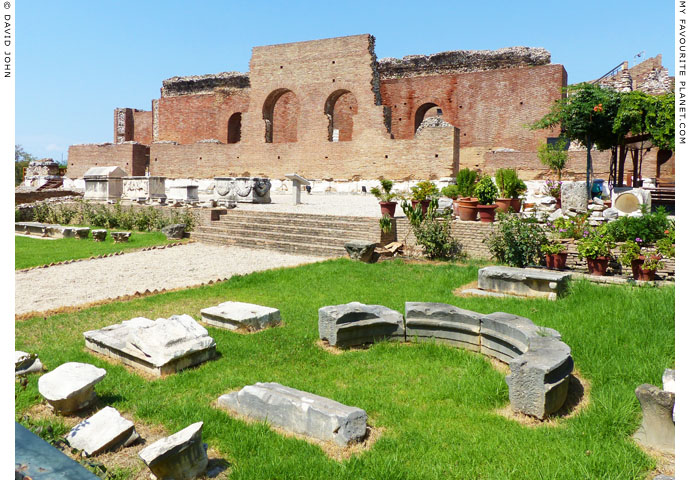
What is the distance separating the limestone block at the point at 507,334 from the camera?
3.90 meters

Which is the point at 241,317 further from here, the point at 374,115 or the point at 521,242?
the point at 374,115

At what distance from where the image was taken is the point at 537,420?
10.3ft

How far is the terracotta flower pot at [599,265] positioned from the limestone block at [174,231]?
9454 mm

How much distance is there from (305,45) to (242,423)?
22780 mm

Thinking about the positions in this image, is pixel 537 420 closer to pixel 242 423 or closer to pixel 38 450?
pixel 242 423

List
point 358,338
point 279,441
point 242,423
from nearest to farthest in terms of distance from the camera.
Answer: point 279,441, point 242,423, point 358,338

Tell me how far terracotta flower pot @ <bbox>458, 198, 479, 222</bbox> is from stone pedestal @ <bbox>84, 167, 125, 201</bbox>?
12785 mm

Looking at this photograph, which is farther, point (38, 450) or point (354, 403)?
point (354, 403)

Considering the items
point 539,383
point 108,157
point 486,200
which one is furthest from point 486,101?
point 539,383

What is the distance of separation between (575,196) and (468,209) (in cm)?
266

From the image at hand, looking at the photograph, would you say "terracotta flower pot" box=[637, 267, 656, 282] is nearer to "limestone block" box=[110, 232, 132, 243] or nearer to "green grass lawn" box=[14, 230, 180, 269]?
"green grass lawn" box=[14, 230, 180, 269]

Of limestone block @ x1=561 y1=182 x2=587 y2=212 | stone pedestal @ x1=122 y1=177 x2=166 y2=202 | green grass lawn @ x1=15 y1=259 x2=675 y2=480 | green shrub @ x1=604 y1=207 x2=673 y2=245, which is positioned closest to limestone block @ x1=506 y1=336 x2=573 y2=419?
green grass lawn @ x1=15 y1=259 x2=675 y2=480

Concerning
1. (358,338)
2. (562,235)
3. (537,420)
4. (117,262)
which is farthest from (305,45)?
(537,420)

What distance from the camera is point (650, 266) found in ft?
22.4
